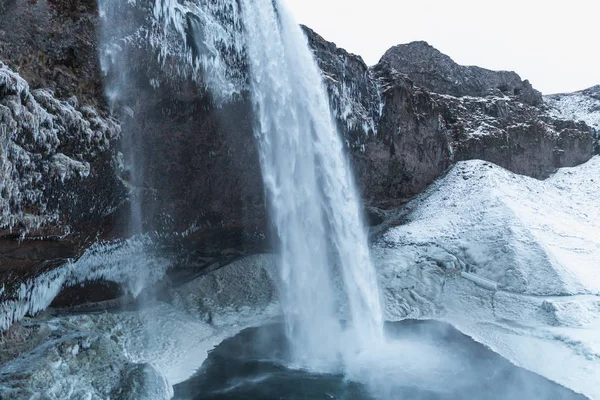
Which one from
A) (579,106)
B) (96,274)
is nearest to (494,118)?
(579,106)

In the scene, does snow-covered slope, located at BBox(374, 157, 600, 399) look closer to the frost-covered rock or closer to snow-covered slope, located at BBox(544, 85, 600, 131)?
the frost-covered rock

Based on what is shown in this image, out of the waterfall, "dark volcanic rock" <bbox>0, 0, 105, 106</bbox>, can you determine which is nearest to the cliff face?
"dark volcanic rock" <bbox>0, 0, 105, 106</bbox>

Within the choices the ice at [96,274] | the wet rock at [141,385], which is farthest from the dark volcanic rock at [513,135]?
the wet rock at [141,385]

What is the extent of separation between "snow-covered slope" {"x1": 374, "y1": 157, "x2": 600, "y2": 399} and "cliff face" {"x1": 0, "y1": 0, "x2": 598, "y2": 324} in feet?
10.4

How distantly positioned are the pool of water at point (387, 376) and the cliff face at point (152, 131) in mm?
5262

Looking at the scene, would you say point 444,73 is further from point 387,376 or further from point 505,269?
point 387,376

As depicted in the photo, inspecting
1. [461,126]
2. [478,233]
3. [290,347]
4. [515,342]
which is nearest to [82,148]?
[290,347]

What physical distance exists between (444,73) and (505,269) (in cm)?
1859

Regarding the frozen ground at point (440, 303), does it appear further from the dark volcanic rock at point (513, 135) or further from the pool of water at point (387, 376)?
the dark volcanic rock at point (513, 135)

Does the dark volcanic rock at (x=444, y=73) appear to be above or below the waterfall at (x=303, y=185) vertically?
above

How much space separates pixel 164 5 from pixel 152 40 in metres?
1.17

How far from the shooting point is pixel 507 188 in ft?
77.0

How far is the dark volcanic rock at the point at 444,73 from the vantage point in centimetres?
3103

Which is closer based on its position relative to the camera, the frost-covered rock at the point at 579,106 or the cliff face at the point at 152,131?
the cliff face at the point at 152,131
